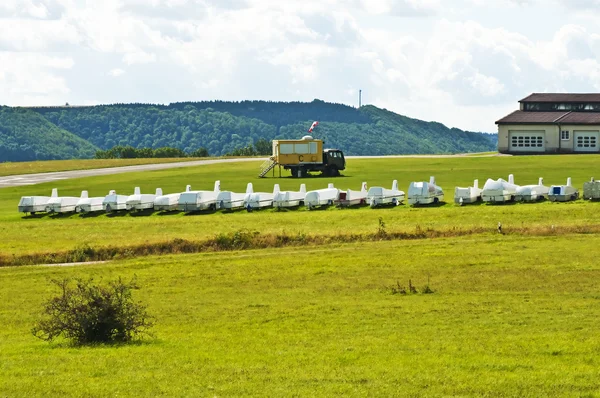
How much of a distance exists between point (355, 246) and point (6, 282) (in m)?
15.2

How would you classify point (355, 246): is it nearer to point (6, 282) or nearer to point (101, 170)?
point (6, 282)

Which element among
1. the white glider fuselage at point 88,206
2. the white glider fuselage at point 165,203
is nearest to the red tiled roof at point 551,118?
the white glider fuselage at point 165,203

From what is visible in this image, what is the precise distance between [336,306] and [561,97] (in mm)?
101783

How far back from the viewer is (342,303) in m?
29.2

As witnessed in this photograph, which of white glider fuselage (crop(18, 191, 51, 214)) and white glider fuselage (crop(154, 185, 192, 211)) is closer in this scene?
white glider fuselage (crop(154, 185, 192, 211))

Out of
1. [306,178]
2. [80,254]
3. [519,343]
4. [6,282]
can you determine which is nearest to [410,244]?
[80,254]

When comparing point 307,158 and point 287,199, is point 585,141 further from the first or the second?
point 287,199

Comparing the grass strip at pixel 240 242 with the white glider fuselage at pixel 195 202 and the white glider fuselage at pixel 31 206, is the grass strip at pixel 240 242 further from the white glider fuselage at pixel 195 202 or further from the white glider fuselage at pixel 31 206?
the white glider fuselage at pixel 31 206

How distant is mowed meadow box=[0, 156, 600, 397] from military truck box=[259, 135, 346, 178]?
3034 centimetres

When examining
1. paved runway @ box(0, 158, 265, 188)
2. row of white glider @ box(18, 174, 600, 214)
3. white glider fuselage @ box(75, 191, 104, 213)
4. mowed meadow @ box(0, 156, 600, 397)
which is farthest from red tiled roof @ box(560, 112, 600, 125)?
white glider fuselage @ box(75, 191, 104, 213)

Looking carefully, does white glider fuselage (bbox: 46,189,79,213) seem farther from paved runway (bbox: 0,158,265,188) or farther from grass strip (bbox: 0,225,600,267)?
paved runway (bbox: 0,158,265,188)

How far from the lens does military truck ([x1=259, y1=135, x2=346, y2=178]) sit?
3620 inches

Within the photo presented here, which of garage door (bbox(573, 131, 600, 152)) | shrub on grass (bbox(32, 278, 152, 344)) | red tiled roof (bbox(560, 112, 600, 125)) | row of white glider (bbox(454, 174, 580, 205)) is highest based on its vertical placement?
red tiled roof (bbox(560, 112, 600, 125))

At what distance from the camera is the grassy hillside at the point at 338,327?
1755 centimetres
